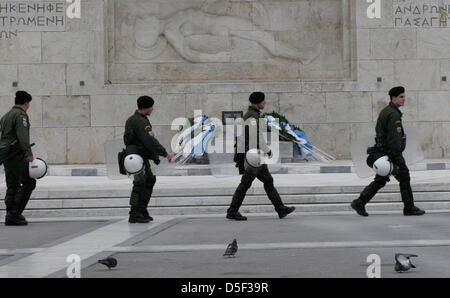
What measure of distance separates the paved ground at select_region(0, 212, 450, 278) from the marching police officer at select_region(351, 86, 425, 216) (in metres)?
0.28

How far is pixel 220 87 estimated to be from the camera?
80.2 ft

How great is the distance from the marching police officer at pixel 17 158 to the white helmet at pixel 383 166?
513 cm

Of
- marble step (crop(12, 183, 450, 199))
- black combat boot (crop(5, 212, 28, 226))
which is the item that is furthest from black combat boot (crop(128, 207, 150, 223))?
marble step (crop(12, 183, 450, 199))

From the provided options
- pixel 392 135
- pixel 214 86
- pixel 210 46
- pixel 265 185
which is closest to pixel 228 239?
pixel 265 185

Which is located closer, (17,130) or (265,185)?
(17,130)

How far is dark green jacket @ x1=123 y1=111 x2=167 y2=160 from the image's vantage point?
12668 mm

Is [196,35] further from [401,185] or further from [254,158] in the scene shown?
[401,185]

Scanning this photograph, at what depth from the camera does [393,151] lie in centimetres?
1289

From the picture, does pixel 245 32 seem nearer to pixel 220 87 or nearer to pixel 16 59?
pixel 220 87

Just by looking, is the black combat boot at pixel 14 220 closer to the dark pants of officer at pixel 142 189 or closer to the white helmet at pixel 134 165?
the dark pants of officer at pixel 142 189

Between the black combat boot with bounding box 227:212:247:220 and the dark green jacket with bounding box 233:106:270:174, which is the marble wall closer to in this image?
the black combat boot with bounding box 227:212:247:220

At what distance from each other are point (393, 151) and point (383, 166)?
32 centimetres
